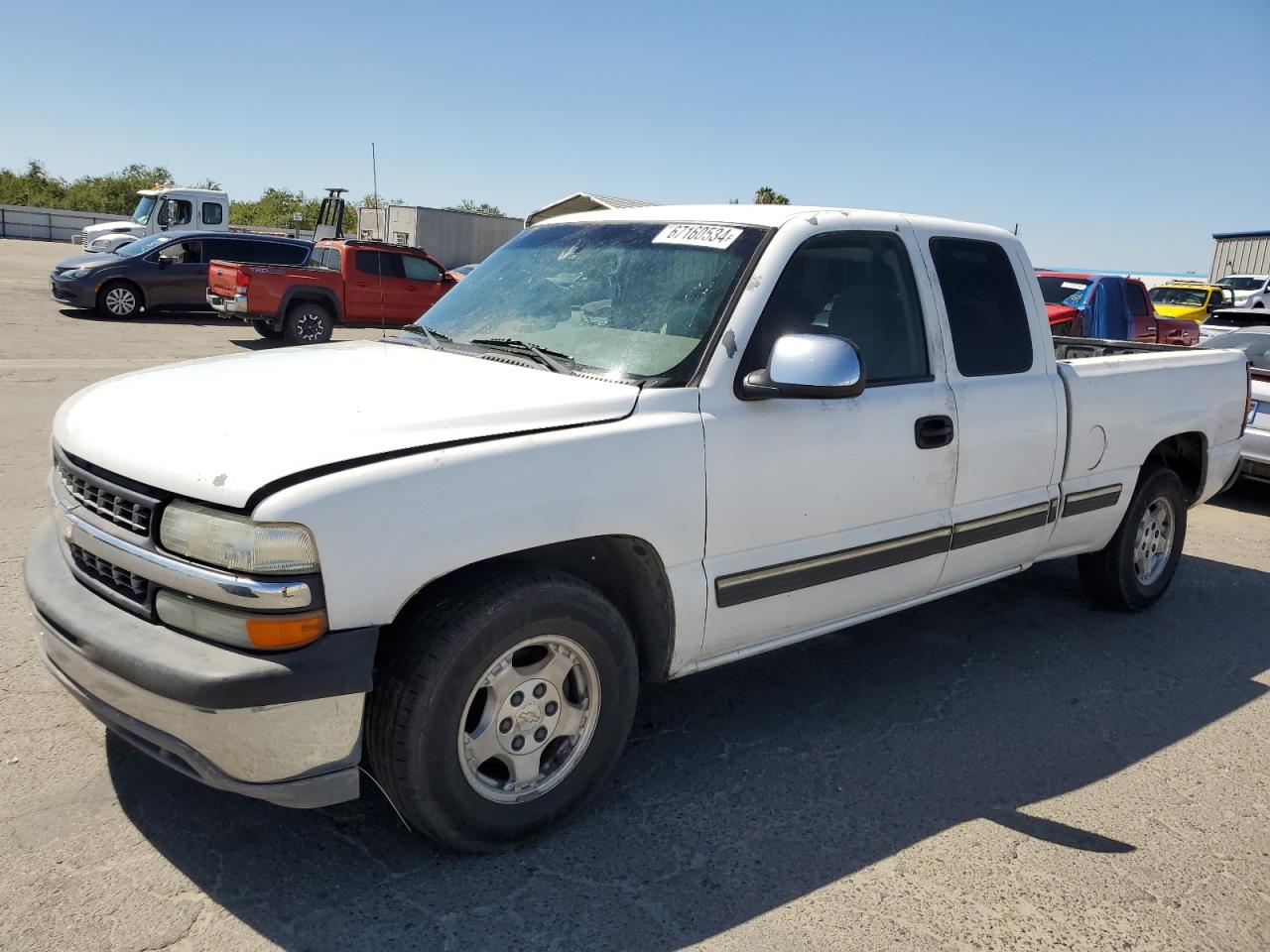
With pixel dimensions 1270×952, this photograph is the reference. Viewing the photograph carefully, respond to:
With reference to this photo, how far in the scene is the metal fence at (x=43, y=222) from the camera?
158ft

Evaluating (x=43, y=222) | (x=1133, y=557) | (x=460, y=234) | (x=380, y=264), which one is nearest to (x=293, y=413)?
(x=1133, y=557)

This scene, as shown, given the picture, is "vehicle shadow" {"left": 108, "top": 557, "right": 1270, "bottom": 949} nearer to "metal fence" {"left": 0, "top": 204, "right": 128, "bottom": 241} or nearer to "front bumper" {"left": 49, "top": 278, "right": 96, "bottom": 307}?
"front bumper" {"left": 49, "top": 278, "right": 96, "bottom": 307}

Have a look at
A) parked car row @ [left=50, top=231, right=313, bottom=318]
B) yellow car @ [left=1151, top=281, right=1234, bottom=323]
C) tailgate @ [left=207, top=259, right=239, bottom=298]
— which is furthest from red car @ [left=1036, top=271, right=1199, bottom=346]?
parked car row @ [left=50, top=231, right=313, bottom=318]

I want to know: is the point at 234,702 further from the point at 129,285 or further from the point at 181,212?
the point at 181,212

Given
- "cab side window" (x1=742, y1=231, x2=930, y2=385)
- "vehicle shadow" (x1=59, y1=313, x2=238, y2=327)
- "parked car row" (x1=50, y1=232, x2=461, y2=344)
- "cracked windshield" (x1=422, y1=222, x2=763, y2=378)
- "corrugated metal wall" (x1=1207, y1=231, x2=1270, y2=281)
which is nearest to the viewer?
"cracked windshield" (x1=422, y1=222, x2=763, y2=378)

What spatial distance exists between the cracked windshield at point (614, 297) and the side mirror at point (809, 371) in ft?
0.82

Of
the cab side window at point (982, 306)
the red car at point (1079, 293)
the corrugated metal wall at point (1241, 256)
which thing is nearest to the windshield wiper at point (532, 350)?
the cab side window at point (982, 306)

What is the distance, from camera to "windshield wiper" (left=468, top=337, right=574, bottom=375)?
129 inches

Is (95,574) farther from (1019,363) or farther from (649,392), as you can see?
(1019,363)

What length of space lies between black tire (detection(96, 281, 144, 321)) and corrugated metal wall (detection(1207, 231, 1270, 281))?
133ft

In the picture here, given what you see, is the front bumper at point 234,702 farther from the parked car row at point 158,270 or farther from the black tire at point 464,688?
the parked car row at point 158,270

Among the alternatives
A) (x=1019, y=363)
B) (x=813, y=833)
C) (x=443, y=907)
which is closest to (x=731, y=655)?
(x=813, y=833)

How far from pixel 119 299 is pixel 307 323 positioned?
398 cm

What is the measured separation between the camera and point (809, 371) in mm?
3029
